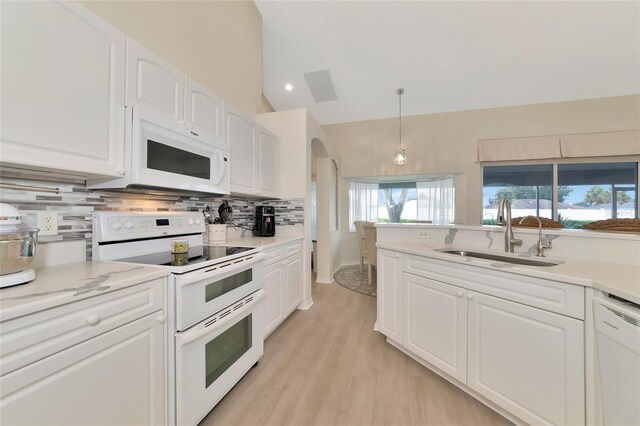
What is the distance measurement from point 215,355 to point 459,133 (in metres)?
5.08

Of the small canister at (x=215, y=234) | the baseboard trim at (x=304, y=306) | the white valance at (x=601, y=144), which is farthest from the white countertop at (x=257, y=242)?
the white valance at (x=601, y=144)

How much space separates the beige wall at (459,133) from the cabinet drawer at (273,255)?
3109 mm

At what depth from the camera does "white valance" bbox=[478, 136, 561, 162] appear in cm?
421

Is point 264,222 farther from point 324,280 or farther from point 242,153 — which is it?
point 324,280

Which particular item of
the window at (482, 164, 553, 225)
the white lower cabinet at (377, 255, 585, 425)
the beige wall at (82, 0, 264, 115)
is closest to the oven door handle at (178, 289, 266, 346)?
the white lower cabinet at (377, 255, 585, 425)

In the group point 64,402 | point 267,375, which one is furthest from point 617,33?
point 64,402

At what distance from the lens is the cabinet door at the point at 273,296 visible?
223 cm

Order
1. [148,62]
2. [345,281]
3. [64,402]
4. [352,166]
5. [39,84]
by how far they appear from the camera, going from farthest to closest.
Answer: [352,166]
[345,281]
[148,62]
[39,84]
[64,402]

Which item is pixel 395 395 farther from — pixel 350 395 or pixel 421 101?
pixel 421 101

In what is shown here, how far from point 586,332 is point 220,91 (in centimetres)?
309

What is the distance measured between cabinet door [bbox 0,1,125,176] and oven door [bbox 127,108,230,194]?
8cm

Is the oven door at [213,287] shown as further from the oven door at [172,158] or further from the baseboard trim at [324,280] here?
the baseboard trim at [324,280]

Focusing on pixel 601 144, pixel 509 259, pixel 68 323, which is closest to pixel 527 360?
pixel 509 259

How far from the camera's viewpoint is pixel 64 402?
2.73 ft
